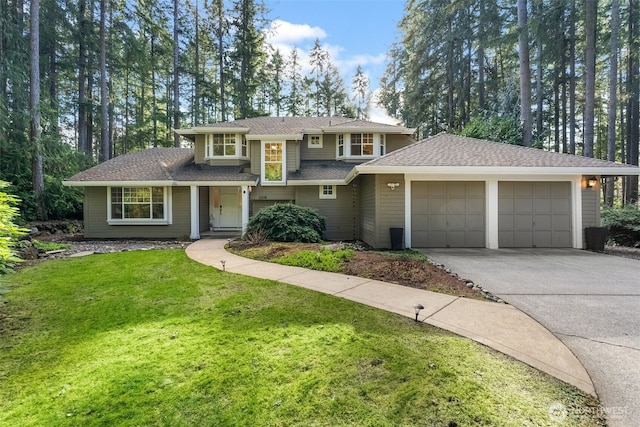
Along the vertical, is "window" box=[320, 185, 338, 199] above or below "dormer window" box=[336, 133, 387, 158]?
below

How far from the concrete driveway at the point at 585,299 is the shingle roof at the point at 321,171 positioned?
5727mm

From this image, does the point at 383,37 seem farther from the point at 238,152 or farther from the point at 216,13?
the point at 238,152

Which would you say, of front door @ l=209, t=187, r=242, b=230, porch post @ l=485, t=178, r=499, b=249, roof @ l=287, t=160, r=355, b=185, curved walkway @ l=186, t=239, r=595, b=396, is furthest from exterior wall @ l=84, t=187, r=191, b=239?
porch post @ l=485, t=178, r=499, b=249

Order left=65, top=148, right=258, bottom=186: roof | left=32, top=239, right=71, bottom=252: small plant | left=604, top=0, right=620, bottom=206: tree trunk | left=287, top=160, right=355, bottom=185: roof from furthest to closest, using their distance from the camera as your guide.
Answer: left=287, top=160, right=355, bottom=185: roof, left=604, top=0, right=620, bottom=206: tree trunk, left=65, top=148, right=258, bottom=186: roof, left=32, top=239, right=71, bottom=252: small plant

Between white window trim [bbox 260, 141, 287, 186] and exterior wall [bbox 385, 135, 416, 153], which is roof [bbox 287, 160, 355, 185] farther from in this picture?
exterior wall [bbox 385, 135, 416, 153]

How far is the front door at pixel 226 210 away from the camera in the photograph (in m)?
14.9

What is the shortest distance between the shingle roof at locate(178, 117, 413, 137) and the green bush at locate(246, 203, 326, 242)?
4.78 m

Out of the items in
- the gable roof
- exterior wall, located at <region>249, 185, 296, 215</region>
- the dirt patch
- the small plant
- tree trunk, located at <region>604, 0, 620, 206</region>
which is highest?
tree trunk, located at <region>604, 0, 620, 206</region>

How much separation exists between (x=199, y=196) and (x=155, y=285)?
889cm

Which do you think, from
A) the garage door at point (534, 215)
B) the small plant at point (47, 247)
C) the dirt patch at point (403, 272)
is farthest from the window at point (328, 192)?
the small plant at point (47, 247)

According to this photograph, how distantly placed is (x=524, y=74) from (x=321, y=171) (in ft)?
33.5

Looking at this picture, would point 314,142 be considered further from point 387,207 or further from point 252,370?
point 252,370

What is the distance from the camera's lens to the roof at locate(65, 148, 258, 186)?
40.7 feet

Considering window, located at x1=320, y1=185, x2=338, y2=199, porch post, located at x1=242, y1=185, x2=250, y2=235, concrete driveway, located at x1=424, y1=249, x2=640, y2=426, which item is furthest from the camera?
window, located at x1=320, y1=185, x2=338, y2=199
